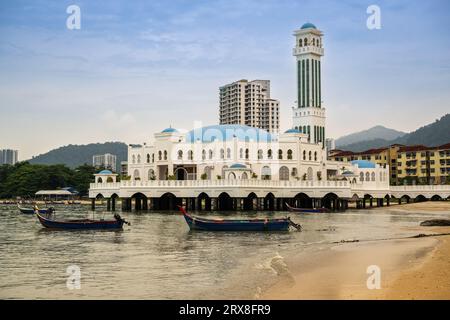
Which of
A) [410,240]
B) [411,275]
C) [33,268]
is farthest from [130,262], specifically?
[410,240]

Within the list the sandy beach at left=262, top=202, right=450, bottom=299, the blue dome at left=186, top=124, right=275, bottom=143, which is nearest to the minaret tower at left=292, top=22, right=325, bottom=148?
the blue dome at left=186, top=124, right=275, bottom=143

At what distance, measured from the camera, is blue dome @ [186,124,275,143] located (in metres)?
93.8

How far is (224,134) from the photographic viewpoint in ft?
311

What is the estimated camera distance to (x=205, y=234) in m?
A: 43.0

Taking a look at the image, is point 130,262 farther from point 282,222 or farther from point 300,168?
point 300,168

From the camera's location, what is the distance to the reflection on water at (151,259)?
21609 mm

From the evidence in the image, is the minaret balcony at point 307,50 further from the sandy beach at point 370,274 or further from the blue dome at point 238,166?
the sandy beach at point 370,274

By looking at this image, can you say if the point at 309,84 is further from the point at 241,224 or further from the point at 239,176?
the point at 241,224

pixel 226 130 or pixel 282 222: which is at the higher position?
pixel 226 130

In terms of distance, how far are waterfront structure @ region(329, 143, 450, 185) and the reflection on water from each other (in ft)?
266

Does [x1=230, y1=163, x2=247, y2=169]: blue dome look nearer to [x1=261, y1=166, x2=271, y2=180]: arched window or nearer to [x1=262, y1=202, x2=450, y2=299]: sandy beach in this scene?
[x1=261, y1=166, x2=271, y2=180]: arched window

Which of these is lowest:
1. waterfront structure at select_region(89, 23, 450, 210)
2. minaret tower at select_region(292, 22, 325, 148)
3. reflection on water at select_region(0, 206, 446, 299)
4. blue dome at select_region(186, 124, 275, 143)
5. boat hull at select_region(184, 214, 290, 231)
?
reflection on water at select_region(0, 206, 446, 299)

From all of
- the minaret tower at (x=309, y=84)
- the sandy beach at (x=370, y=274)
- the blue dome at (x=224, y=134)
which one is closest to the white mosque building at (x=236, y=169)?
the blue dome at (x=224, y=134)
